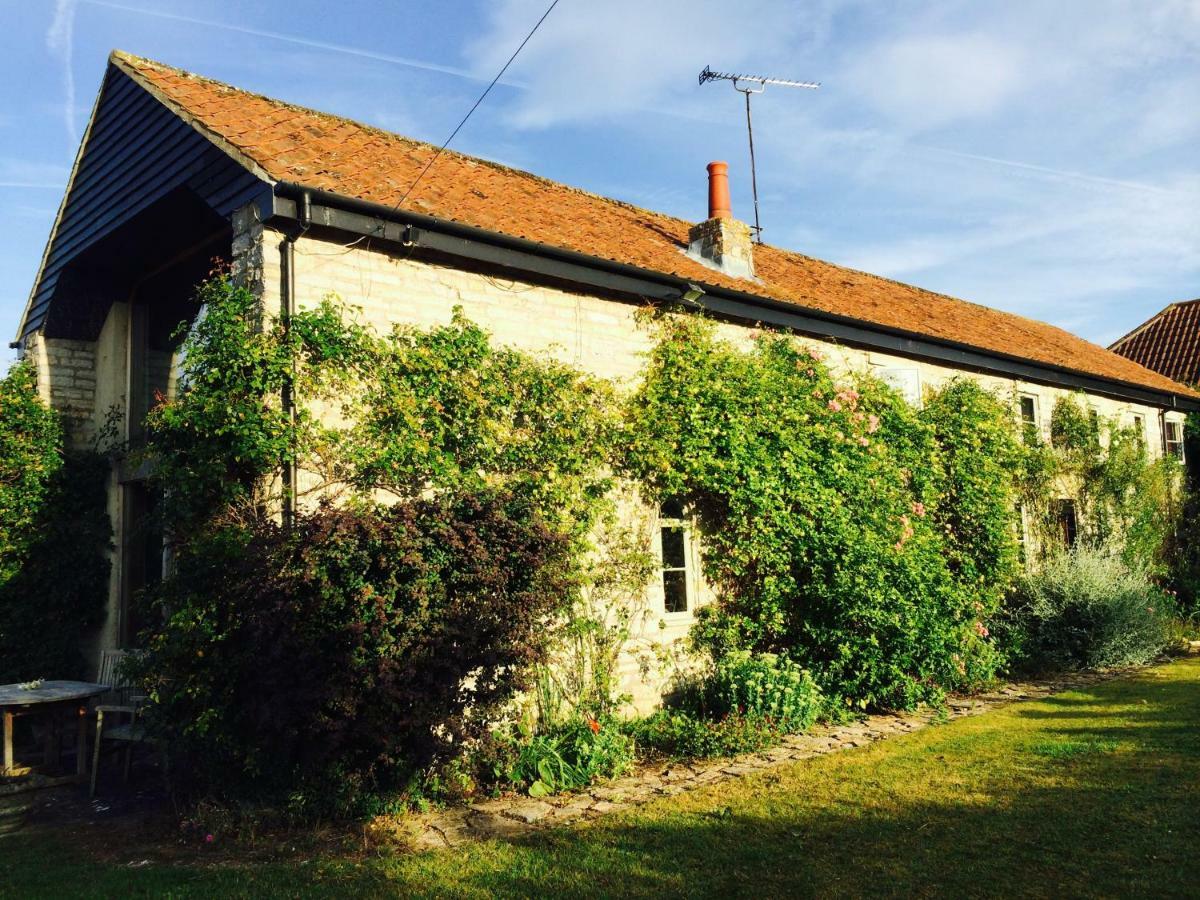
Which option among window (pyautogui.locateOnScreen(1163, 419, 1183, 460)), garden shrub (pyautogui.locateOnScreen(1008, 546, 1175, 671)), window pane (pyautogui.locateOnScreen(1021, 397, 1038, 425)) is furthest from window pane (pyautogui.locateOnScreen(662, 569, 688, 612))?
window (pyautogui.locateOnScreen(1163, 419, 1183, 460))

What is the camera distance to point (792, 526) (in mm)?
9711

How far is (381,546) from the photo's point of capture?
6023 millimetres

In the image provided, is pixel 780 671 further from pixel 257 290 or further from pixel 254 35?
pixel 254 35

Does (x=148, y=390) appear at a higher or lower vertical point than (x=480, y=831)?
higher

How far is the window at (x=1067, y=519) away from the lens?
15.3 m

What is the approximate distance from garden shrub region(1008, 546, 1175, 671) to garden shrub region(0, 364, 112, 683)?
11.8 meters

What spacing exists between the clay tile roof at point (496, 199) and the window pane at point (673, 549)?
3.00 metres

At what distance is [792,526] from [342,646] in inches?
218

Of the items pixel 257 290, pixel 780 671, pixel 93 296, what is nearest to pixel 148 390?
pixel 93 296

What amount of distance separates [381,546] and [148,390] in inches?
242

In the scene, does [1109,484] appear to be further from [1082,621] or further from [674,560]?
[674,560]

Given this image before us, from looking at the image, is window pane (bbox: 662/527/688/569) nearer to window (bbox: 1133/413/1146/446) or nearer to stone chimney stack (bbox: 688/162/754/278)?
stone chimney stack (bbox: 688/162/754/278)

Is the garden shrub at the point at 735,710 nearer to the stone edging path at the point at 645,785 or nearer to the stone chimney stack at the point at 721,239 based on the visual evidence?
the stone edging path at the point at 645,785

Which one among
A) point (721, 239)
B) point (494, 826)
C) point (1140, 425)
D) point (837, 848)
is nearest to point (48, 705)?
point (494, 826)
